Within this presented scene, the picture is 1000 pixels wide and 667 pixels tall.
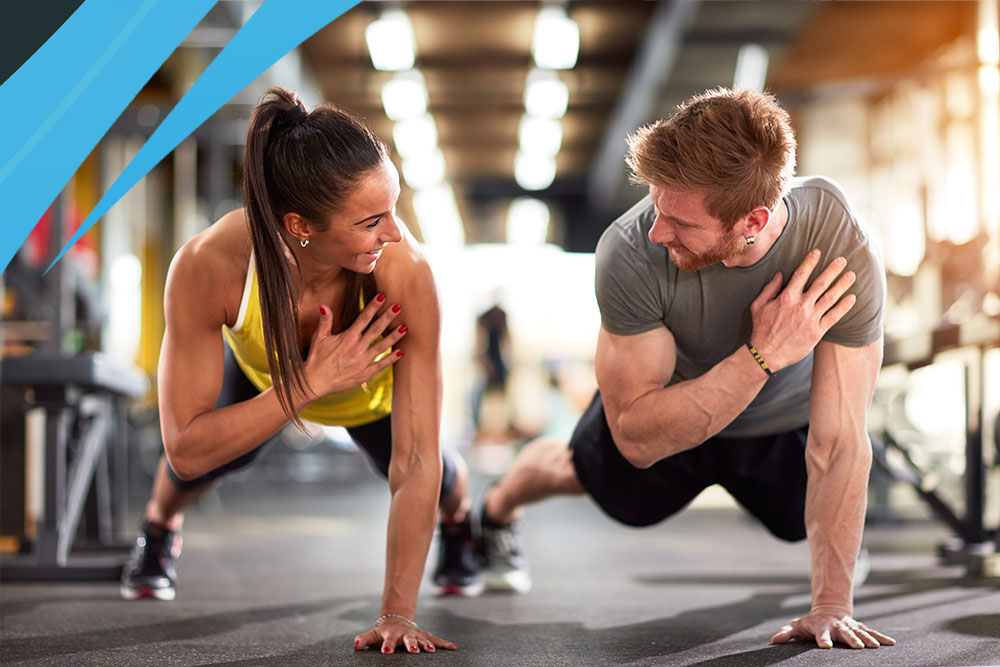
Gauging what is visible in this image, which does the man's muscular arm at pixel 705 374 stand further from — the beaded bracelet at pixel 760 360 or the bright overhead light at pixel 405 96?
the bright overhead light at pixel 405 96

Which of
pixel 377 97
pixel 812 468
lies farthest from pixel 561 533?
pixel 377 97

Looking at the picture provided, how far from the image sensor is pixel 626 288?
5.61 feet

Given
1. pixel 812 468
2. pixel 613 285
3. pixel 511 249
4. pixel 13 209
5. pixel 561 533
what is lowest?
pixel 561 533

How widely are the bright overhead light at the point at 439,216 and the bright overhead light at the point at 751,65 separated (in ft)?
15.1

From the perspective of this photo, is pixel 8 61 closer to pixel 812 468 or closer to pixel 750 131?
pixel 750 131

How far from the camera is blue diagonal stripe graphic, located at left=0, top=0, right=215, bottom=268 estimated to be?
1.93 meters

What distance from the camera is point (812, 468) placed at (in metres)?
1.73

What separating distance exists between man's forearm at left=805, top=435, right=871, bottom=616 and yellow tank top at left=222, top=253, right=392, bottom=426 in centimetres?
82

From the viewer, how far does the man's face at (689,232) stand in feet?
5.14

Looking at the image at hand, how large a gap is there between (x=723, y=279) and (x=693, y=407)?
22 centimetres

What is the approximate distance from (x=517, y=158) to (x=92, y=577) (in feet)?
27.0

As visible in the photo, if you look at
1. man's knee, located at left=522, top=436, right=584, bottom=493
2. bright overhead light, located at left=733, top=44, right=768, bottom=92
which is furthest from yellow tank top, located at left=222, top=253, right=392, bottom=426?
bright overhead light, located at left=733, top=44, right=768, bottom=92

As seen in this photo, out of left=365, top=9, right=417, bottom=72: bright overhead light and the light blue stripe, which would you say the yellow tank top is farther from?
left=365, top=9, right=417, bottom=72: bright overhead light

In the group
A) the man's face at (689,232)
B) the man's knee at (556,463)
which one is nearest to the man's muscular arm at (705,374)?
the man's face at (689,232)
